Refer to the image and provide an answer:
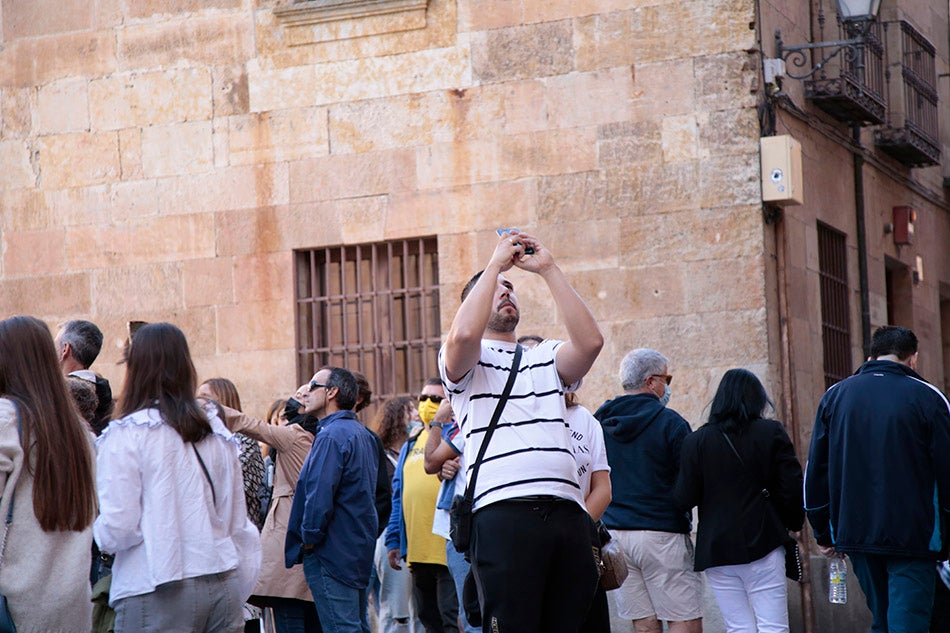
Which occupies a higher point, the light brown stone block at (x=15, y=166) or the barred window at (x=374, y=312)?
the light brown stone block at (x=15, y=166)

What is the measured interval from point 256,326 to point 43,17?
361 centimetres

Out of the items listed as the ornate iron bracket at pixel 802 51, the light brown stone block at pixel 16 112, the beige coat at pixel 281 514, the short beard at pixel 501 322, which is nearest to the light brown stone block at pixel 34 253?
the light brown stone block at pixel 16 112

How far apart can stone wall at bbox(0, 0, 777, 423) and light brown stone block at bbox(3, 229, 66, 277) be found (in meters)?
0.02

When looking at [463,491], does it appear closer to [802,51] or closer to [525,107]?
[525,107]

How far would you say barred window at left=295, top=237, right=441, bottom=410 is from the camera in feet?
43.4

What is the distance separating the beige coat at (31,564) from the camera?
222 inches

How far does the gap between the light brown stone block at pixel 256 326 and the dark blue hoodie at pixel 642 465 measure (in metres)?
4.72

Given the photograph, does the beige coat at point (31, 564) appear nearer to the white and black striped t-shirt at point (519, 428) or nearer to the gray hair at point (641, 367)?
the white and black striped t-shirt at point (519, 428)

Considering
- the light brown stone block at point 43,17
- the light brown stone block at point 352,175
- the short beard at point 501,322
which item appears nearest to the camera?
the short beard at point 501,322

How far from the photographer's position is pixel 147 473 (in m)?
6.11

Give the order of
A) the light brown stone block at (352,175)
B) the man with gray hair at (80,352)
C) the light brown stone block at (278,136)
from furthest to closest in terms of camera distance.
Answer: the light brown stone block at (278,136) < the light brown stone block at (352,175) < the man with gray hair at (80,352)

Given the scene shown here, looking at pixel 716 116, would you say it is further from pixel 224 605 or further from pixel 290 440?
pixel 224 605

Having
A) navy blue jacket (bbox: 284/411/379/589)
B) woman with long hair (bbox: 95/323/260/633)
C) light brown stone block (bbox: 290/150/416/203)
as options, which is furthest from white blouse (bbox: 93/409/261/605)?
light brown stone block (bbox: 290/150/416/203)

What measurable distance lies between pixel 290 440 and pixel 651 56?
4.94 metres
